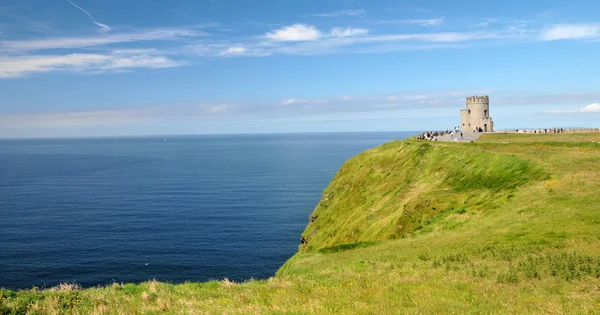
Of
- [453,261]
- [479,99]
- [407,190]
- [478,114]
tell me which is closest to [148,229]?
[407,190]

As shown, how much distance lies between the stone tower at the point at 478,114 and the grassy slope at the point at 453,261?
177ft

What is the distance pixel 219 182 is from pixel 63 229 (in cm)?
7329

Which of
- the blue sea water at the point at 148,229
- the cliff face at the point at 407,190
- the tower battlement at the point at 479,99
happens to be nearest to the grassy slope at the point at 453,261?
the cliff face at the point at 407,190

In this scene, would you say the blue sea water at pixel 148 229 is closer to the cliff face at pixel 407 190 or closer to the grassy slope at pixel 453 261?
the cliff face at pixel 407 190

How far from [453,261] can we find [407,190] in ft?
111

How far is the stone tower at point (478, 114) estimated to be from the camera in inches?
4237

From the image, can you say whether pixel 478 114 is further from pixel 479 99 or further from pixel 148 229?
pixel 148 229

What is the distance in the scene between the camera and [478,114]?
108 meters

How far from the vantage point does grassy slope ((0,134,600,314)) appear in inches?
636

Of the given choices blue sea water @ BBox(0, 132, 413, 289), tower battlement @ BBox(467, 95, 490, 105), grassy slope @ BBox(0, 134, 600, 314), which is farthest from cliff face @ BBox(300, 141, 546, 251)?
tower battlement @ BBox(467, 95, 490, 105)

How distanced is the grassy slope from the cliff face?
244 mm

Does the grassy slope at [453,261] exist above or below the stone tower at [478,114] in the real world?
below

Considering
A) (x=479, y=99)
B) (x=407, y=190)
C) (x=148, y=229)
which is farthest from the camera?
(x=479, y=99)

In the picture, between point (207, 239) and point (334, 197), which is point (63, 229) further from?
point (334, 197)
